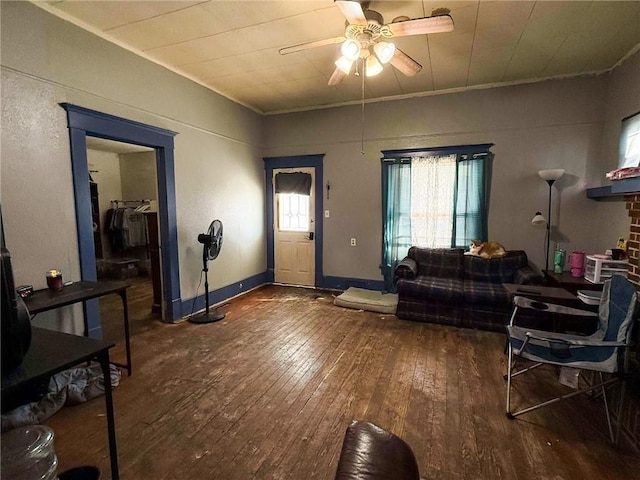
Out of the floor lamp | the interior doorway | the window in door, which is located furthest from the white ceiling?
the interior doorway

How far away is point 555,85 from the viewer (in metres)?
3.81

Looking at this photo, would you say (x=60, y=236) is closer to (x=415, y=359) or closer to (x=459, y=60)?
(x=415, y=359)

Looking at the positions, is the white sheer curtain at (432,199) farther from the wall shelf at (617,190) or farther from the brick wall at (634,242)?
the brick wall at (634,242)

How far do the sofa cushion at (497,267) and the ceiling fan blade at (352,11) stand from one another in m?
3.09

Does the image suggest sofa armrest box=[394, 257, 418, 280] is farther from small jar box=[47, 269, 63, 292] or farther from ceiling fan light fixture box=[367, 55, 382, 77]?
small jar box=[47, 269, 63, 292]

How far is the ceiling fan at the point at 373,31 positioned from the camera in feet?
6.83

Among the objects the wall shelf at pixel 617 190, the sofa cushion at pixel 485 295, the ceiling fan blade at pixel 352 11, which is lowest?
the sofa cushion at pixel 485 295

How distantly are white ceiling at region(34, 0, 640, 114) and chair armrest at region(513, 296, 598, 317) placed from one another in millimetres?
2317

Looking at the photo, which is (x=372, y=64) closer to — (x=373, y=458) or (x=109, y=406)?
(x=373, y=458)

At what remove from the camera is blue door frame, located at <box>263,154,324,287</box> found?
505 cm

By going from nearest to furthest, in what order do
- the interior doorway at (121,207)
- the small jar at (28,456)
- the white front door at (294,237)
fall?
the small jar at (28,456), the white front door at (294,237), the interior doorway at (121,207)

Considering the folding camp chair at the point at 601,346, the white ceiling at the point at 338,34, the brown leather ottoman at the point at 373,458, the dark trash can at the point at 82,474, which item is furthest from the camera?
the white ceiling at the point at 338,34

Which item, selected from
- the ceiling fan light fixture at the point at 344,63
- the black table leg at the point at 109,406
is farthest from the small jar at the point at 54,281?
the ceiling fan light fixture at the point at 344,63

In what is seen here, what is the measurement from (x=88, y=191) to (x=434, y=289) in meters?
3.74
